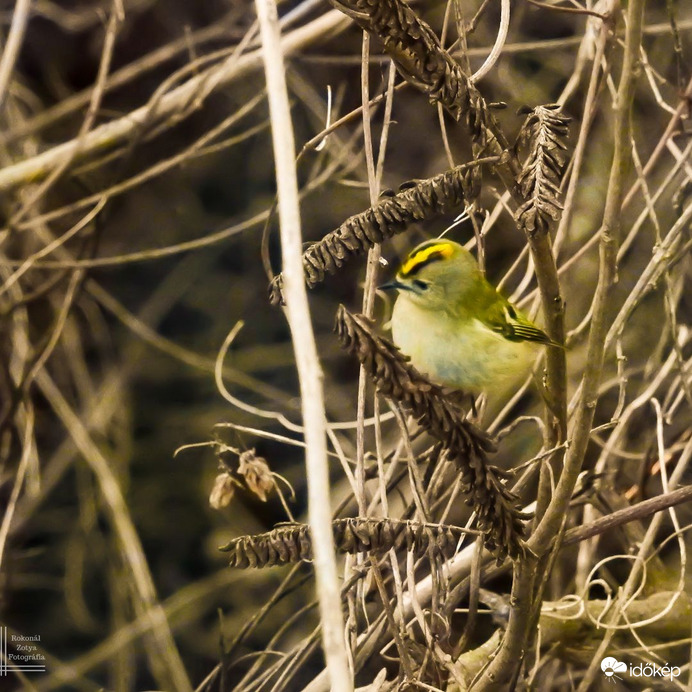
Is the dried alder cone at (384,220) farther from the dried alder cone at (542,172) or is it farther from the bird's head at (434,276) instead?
the bird's head at (434,276)

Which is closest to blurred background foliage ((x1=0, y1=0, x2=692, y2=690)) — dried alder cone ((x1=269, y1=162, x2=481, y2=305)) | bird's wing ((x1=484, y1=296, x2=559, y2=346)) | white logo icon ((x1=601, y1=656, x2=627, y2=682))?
white logo icon ((x1=601, y1=656, x2=627, y2=682))

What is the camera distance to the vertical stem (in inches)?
29.0

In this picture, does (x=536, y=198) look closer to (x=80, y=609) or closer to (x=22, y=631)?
(x=80, y=609)

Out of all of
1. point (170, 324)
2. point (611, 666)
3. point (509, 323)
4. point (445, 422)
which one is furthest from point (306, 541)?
point (170, 324)

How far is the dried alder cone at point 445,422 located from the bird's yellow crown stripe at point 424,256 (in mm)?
490

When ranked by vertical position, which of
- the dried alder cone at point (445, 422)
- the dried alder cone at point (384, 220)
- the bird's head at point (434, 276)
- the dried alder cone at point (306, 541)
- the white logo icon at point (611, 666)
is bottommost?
the white logo icon at point (611, 666)

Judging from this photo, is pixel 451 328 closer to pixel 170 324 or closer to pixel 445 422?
pixel 445 422

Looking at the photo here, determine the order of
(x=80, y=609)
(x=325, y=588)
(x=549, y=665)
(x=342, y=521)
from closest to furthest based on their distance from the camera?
(x=325, y=588)
(x=342, y=521)
(x=549, y=665)
(x=80, y=609)

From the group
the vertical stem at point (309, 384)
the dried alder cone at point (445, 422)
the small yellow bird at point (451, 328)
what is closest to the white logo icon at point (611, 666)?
the small yellow bird at point (451, 328)

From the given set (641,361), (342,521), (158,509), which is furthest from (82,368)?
(342,521)

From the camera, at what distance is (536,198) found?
0.88 m

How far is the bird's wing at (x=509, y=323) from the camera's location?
4.66ft

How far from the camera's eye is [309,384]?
780 millimetres

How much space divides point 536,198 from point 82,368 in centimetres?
263
